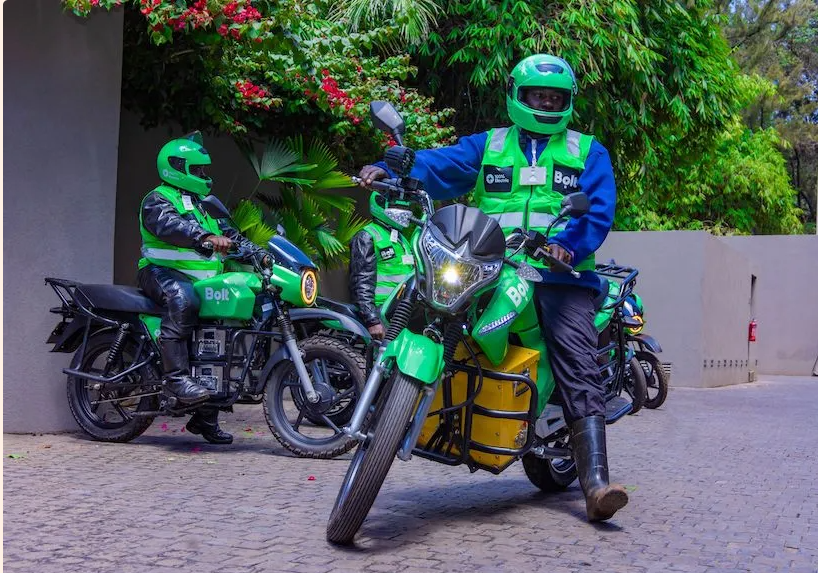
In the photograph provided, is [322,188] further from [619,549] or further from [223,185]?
[619,549]

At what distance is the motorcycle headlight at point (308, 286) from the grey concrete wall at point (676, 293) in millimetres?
11158

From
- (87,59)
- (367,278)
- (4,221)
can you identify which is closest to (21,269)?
(4,221)

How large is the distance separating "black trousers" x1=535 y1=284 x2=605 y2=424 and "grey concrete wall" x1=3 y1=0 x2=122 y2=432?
393cm

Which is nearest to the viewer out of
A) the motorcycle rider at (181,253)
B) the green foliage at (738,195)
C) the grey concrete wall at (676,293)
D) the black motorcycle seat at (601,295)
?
the black motorcycle seat at (601,295)

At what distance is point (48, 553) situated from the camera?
162 inches

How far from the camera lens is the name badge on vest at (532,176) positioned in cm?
525

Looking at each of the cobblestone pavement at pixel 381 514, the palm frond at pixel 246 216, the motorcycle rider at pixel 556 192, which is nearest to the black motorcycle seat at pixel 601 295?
the motorcycle rider at pixel 556 192

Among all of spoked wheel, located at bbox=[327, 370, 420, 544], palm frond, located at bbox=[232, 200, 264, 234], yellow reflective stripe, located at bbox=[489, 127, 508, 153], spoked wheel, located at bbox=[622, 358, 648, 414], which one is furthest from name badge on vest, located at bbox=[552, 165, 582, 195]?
spoked wheel, located at bbox=[622, 358, 648, 414]

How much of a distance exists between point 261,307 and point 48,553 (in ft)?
10.8

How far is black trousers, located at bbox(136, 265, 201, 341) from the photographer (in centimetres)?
709

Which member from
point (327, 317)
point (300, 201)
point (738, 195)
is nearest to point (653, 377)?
point (300, 201)

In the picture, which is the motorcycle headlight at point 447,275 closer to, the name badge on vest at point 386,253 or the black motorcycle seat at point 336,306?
the black motorcycle seat at point 336,306

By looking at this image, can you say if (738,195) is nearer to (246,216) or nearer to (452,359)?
(246,216)

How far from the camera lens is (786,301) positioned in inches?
1018
